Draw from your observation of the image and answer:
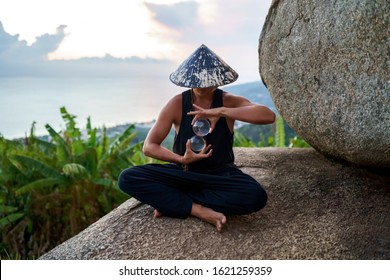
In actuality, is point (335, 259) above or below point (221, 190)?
below

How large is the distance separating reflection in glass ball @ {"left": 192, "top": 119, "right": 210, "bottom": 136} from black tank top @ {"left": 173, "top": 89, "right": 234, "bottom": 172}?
0.56 feet

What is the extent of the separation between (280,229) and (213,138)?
78 cm

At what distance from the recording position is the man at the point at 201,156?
3779 mm

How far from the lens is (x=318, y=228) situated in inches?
155

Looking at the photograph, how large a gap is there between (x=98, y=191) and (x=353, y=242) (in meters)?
3.63

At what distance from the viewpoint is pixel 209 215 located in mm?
3857

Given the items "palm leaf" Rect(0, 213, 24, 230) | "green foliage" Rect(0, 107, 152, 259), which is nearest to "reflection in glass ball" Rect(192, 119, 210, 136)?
"green foliage" Rect(0, 107, 152, 259)

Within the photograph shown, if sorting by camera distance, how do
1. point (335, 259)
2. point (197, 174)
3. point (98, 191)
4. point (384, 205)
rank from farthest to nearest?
point (98, 191) < point (384, 205) < point (197, 174) < point (335, 259)

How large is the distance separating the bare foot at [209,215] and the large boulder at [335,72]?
3.51 ft

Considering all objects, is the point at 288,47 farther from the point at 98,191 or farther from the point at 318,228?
the point at 98,191

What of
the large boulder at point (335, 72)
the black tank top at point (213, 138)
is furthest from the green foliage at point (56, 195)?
the large boulder at point (335, 72)

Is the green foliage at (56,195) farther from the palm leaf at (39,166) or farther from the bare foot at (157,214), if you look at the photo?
the bare foot at (157,214)

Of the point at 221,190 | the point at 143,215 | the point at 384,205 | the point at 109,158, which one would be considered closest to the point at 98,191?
the point at 109,158

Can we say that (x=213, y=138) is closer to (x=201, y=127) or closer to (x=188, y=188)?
(x=201, y=127)
